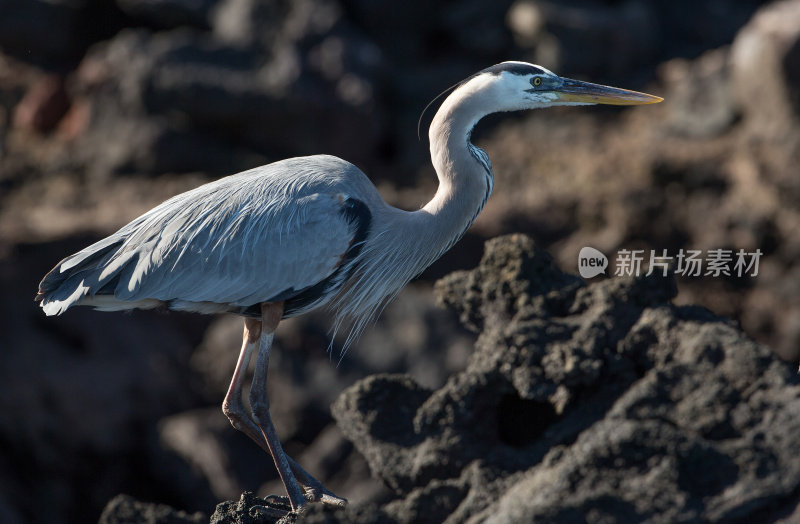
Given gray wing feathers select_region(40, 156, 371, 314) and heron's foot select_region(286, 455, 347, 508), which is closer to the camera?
heron's foot select_region(286, 455, 347, 508)

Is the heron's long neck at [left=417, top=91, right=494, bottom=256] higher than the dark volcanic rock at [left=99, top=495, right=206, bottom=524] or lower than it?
higher

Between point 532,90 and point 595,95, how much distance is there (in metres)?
0.35

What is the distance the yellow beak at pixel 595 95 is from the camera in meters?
5.19

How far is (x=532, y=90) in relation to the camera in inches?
201

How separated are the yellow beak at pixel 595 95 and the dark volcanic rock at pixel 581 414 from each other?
1087 mm

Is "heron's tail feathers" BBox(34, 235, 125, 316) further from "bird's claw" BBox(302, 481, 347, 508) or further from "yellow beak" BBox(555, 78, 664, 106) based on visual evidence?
"yellow beak" BBox(555, 78, 664, 106)

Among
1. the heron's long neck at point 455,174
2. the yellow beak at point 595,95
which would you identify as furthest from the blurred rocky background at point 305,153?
the yellow beak at point 595,95

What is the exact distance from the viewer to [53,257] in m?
9.61

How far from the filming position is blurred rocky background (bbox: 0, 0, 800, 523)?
830 cm

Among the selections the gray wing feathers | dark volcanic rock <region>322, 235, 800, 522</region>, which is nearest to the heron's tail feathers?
the gray wing feathers

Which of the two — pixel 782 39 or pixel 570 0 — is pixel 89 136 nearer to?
pixel 570 0

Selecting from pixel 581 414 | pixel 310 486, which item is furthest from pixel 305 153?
pixel 581 414

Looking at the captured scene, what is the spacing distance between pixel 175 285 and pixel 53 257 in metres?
5.12

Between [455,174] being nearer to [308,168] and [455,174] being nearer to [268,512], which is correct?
[308,168]
